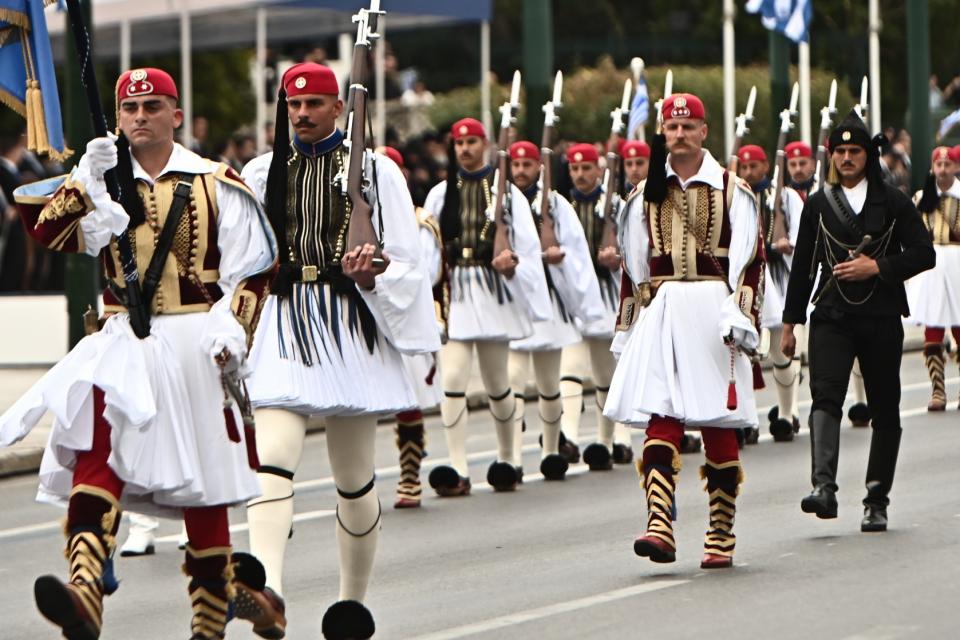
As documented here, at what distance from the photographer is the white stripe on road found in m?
8.45

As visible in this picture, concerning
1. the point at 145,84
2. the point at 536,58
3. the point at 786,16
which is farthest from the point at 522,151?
the point at 786,16

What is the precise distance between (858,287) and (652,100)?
2388 cm

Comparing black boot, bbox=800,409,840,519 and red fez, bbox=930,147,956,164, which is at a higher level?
red fez, bbox=930,147,956,164

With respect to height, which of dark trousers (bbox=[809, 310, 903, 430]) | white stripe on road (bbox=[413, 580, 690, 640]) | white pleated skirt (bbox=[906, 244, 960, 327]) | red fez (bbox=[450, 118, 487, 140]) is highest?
red fez (bbox=[450, 118, 487, 140])

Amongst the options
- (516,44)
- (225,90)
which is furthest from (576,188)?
(516,44)

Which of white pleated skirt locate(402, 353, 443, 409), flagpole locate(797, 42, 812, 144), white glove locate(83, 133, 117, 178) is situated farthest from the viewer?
flagpole locate(797, 42, 812, 144)

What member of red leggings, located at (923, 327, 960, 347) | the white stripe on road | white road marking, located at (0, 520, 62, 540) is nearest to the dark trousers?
the white stripe on road

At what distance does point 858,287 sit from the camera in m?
10.9

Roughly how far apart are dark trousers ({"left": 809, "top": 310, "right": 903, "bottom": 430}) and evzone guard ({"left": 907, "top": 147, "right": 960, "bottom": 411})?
7446mm

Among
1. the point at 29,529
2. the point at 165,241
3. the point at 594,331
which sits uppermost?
the point at 165,241

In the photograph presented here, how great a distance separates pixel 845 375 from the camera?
10789 millimetres

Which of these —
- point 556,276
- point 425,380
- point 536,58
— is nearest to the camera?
point 425,380

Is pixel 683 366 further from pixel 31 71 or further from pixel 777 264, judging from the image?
pixel 777 264

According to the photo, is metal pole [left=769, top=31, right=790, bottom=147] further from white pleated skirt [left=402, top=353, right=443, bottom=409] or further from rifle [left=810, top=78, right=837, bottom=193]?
white pleated skirt [left=402, top=353, right=443, bottom=409]
